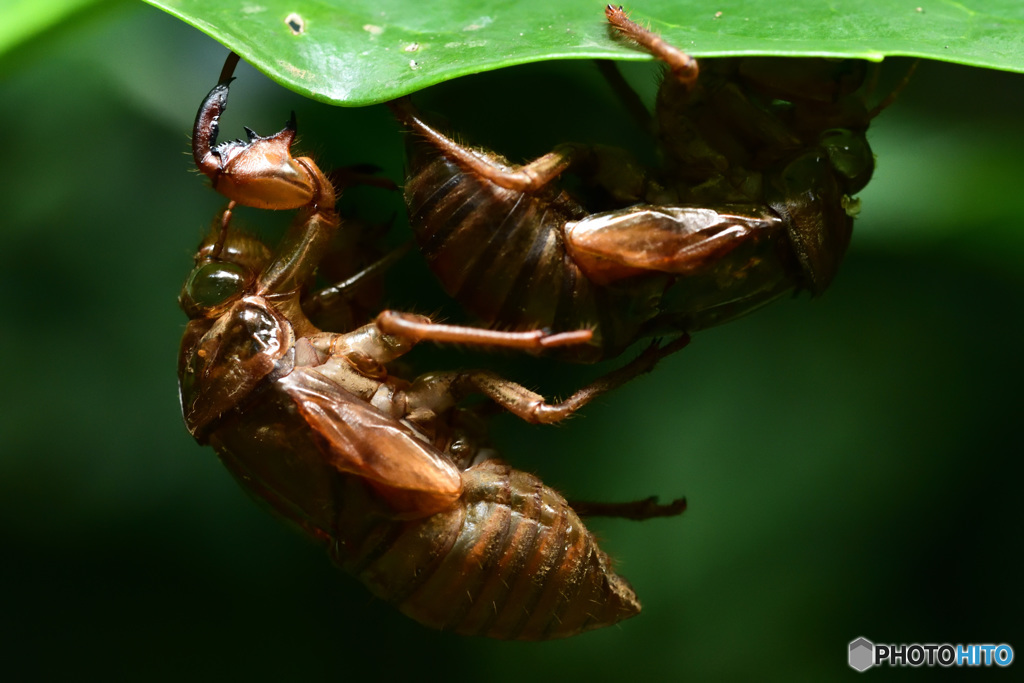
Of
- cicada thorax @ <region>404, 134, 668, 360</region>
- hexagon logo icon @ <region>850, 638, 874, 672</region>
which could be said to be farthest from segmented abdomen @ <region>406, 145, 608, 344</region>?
hexagon logo icon @ <region>850, 638, 874, 672</region>

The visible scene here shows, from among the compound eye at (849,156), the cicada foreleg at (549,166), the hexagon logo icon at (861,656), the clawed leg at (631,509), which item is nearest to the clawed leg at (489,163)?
the cicada foreleg at (549,166)

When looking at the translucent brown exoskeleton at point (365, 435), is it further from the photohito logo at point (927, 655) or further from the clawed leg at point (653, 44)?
the photohito logo at point (927, 655)

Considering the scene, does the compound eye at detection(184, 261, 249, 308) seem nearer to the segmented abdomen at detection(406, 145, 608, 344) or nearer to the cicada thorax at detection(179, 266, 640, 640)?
the cicada thorax at detection(179, 266, 640, 640)

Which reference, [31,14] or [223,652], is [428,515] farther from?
[31,14]

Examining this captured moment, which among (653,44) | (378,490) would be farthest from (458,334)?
(653,44)

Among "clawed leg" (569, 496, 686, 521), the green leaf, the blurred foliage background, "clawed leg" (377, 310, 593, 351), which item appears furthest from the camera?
the blurred foliage background

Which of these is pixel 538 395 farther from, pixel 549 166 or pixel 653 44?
pixel 653 44
